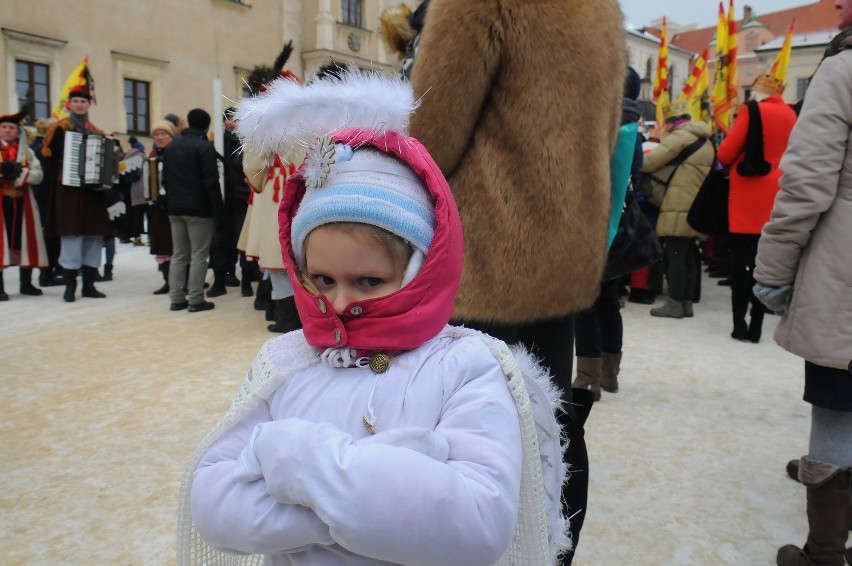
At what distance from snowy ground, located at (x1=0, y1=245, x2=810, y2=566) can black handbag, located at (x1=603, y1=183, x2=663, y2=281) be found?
91 centimetres

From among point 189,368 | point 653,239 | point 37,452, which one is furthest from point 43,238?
point 653,239

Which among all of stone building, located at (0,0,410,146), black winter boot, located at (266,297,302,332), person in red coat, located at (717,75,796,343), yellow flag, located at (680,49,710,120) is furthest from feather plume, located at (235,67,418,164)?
stone building, located at (0,0,410,146)

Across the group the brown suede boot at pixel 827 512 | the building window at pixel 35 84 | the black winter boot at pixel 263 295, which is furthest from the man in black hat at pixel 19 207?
the building window at pixel 35 84

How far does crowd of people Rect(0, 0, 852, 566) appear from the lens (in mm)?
958

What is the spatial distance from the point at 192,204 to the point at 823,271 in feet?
18.1

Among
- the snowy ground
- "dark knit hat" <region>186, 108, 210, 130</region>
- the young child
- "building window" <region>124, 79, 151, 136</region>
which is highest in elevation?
"building window" <region>124, 79, 151, 136</region>

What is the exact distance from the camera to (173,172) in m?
6.29

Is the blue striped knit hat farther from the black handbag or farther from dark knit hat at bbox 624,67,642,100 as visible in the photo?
dark knit hat at bbox 624,67,642,100

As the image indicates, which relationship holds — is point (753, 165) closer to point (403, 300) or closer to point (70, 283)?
point (403, 300)

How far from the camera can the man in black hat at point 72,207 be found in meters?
6.83

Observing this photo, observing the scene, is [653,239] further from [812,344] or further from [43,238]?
[43,238]

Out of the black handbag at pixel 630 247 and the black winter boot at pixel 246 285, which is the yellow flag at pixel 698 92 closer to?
the black winter boot at pixel 246 285

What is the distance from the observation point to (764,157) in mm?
4859

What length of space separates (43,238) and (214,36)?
15.4 metres
